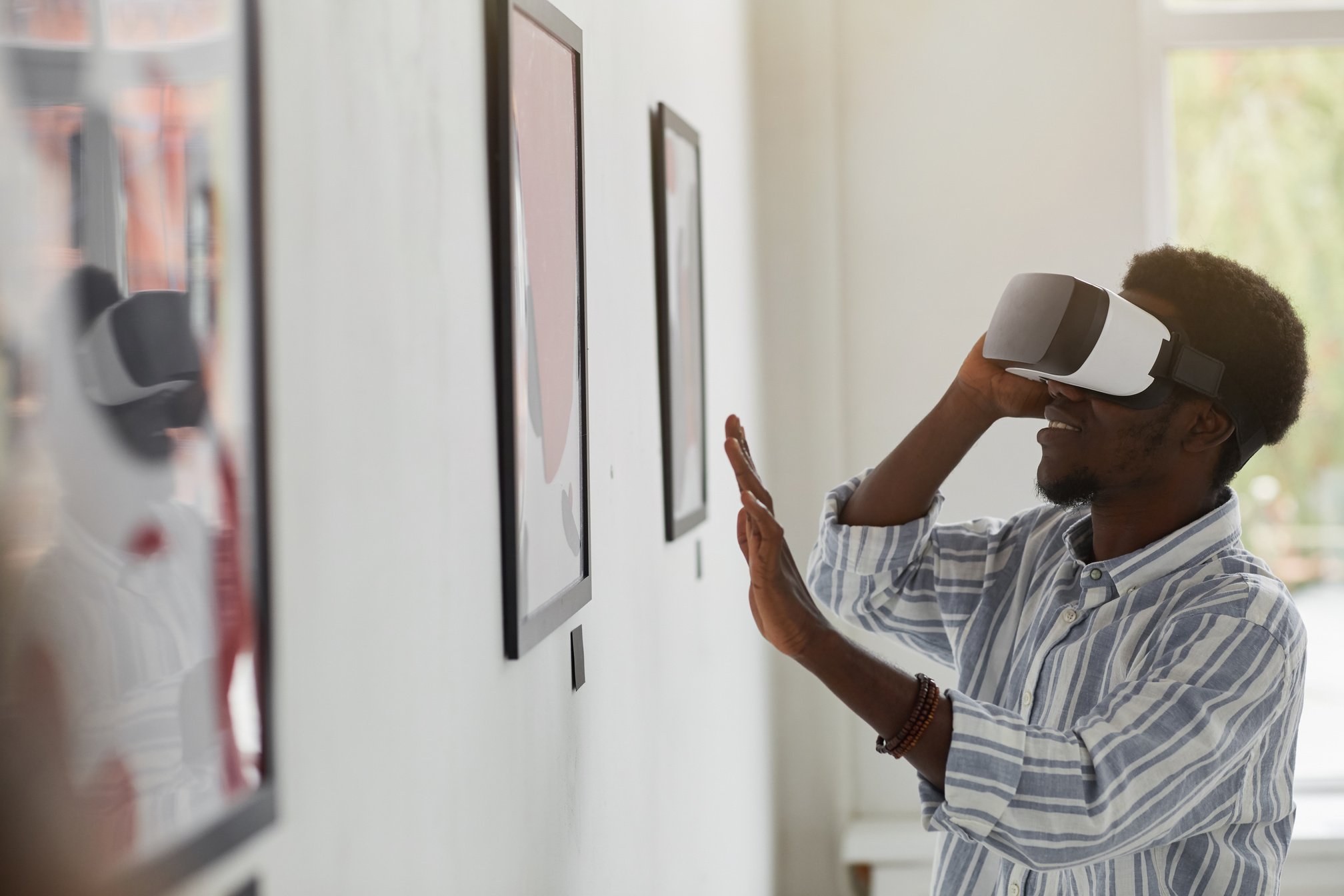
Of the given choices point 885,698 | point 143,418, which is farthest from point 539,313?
point 143,418

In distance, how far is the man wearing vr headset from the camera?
1027mm

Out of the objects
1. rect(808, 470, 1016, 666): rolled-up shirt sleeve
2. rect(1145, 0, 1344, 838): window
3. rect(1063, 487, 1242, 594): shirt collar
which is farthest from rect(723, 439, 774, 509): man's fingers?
rect(1145, 0, 1344, 838): window

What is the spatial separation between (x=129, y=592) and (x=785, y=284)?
8.75 ft

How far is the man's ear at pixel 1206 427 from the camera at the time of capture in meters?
1.26

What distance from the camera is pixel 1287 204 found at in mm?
3207

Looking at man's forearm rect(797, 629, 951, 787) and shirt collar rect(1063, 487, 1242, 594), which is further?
shirt collar rect(1063, 487, 1242, 594)

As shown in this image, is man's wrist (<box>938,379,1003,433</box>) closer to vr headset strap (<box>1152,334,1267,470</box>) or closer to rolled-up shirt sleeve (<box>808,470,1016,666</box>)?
rolled-up shirt sleeve (<box>808,470,1016,666</box>)

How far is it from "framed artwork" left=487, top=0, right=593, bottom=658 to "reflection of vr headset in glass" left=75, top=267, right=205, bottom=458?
441 millimetres

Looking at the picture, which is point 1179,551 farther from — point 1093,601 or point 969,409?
point 969,409

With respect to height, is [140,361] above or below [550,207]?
below

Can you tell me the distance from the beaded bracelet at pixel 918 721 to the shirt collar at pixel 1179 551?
344 millimetres

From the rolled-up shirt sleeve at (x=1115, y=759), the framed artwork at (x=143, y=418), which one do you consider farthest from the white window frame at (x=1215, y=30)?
the framed artwork at (x=143, y=418)

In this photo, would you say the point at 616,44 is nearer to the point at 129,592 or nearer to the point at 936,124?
the point at 129,592

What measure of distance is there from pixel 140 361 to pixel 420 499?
33cm
